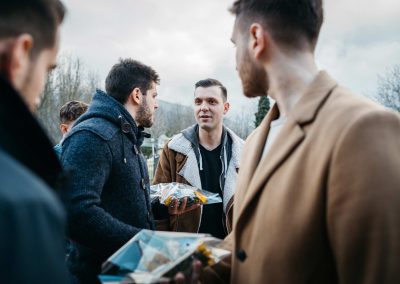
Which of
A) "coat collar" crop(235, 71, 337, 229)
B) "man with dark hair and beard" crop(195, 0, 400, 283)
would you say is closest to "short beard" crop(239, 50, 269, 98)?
"man with dark hair and beard" crop(195, 0, 400, 283)

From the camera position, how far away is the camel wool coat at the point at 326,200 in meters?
1.41

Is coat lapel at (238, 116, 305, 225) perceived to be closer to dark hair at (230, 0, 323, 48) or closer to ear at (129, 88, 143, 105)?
dark hair at (230, 0, 323, 48)

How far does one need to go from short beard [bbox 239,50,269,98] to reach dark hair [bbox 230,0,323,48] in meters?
0.19

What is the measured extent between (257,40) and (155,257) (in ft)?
4.14

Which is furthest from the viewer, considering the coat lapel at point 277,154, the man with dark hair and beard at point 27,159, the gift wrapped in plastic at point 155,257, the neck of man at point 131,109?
the neck of man at point 131,109

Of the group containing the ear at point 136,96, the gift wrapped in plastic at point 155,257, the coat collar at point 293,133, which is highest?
the ear at point 136,96

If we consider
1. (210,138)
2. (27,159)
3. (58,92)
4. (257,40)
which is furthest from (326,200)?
(58,92)

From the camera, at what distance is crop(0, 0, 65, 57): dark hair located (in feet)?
3.70

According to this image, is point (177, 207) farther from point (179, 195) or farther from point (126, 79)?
point (126, 79)

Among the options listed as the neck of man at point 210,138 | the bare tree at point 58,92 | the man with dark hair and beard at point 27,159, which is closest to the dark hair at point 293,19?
the man with dark hair and beard at point 27,159

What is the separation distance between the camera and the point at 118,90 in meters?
3.41

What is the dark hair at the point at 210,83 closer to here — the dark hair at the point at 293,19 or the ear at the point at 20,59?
the dark hair at the point at 293,19

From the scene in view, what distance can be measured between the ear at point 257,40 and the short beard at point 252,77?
0.21 ft

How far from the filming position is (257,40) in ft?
6.56
